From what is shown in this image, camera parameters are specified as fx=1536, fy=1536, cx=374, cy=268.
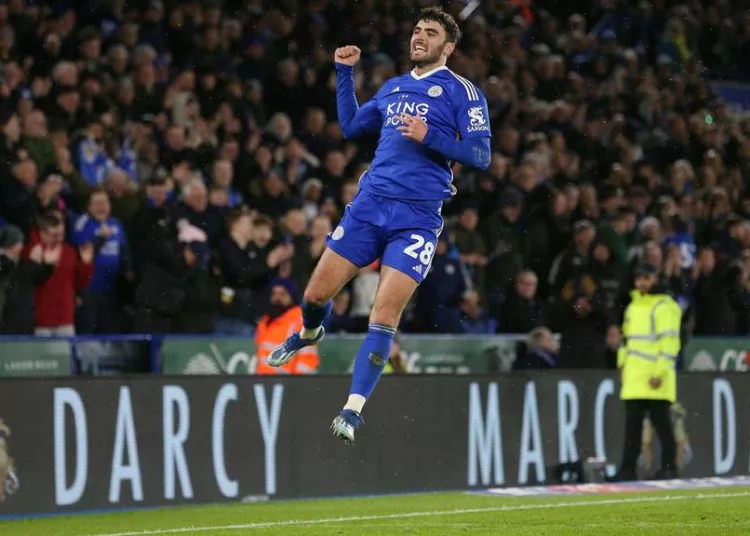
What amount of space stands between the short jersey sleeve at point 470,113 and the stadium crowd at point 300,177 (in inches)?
196

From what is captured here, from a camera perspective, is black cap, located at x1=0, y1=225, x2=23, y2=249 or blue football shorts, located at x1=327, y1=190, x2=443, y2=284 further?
black cap, located at x1=0, y1=225, x2=23, y2=249

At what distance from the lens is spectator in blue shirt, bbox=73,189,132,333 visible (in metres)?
13.9

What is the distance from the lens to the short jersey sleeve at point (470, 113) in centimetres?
926

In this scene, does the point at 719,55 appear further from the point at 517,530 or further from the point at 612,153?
the point at 517,530

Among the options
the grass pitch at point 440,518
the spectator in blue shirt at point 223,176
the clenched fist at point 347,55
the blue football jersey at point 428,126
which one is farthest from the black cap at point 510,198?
the blue football jersey at point 428,126

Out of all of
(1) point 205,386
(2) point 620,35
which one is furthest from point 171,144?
(2) point 620,35

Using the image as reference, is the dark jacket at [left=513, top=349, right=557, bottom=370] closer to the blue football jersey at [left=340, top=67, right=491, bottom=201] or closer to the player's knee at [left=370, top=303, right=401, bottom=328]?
the blue football jersey at [left=340, top=67, right=491, bottom=201]

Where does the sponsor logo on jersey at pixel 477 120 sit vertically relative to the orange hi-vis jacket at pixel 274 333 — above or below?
above

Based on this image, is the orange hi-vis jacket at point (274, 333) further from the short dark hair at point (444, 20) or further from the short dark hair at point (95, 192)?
the short dark hair at point (444, 20)

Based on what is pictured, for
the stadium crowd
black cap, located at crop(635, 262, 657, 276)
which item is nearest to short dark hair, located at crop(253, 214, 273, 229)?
the stadium crowd

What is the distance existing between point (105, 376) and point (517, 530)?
3711mm

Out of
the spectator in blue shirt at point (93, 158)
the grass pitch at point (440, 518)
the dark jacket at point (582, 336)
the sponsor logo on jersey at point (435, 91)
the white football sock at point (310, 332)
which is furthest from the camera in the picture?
the dark jacket at point (582, 336)

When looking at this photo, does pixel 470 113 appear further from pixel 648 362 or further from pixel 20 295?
pixel 648 362

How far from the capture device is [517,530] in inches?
400
